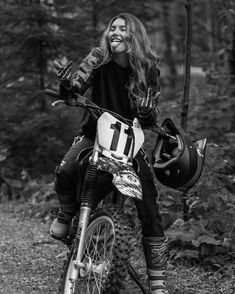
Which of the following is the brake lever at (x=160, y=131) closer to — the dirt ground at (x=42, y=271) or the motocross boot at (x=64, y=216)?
the motocross boot at (x=64, y=216)

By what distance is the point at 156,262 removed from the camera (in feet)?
13.8

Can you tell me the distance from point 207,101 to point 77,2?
2590mm

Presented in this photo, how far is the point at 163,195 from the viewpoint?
21.0 ft

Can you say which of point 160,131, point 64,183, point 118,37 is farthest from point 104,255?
point 118,37

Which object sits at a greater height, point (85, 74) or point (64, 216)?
point (85, 74)

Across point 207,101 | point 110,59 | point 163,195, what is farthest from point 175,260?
point 207,101

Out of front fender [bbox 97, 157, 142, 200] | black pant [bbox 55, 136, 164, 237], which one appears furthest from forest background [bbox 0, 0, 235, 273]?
front fender [bbox 97, 157, 142, 200]

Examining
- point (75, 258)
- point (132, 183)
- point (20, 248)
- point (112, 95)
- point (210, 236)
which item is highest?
point (112, 95)

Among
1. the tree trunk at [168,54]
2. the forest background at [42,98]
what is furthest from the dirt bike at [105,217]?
the tree trunk at [168,54]

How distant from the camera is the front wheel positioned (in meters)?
3.74

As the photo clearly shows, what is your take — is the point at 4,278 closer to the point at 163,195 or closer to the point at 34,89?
the point at 163,195

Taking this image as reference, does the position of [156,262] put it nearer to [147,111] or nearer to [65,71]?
[147,111]

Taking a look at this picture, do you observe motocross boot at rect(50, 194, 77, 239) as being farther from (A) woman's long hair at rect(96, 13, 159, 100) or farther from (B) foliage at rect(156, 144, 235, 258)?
(B) foliage at rect(156, 144, 235, 258)

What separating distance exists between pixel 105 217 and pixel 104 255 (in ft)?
0.82
